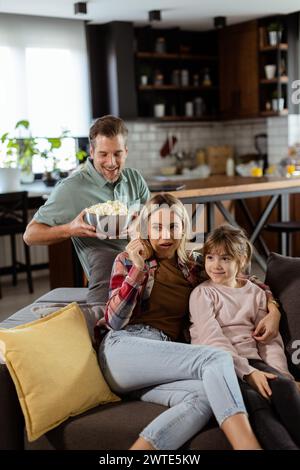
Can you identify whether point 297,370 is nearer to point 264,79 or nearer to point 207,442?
point 207,442

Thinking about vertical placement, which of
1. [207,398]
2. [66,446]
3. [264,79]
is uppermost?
[264,79]

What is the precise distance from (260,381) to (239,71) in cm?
633

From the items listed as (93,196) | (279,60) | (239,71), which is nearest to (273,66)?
(279,60)

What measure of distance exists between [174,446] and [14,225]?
168 inches

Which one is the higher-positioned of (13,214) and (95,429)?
(13,214)

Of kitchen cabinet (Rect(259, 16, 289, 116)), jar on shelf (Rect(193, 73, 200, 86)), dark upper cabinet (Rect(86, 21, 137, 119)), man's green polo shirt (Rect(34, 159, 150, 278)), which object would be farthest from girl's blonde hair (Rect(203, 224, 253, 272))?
jar on shelf (Rect(193, 73, 200, 86))

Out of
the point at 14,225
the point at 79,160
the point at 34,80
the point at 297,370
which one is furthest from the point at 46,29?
the point at 297,370

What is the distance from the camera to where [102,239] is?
3.00 metres

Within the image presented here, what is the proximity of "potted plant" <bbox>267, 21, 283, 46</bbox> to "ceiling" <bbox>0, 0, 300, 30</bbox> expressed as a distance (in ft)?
0.50

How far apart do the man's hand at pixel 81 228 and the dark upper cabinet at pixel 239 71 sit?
5.37 meters

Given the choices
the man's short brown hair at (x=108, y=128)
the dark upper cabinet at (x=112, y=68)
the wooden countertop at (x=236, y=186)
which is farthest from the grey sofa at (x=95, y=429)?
the dark upper cabinet at (x=112, y=68)

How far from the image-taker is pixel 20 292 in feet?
20.6

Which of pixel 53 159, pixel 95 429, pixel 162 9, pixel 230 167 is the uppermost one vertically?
pixel 162 9

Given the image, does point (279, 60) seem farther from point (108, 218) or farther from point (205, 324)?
point (205, 324)
